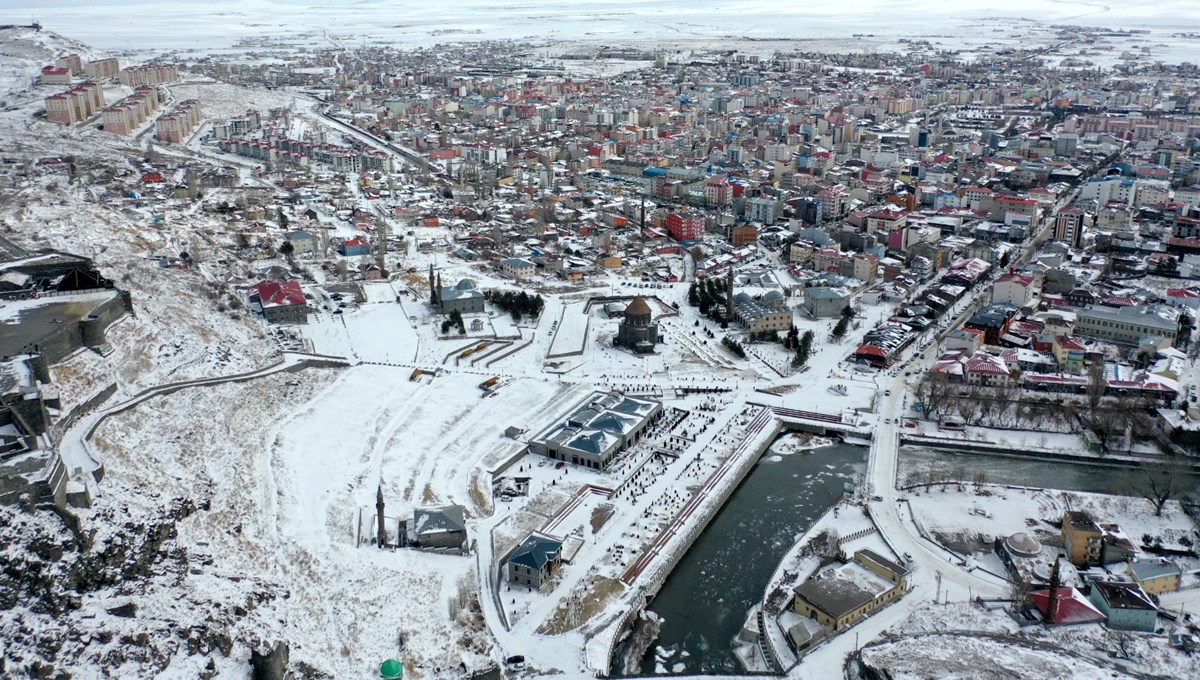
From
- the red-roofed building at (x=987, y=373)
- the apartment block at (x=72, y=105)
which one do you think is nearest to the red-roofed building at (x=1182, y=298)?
the red-roofed building at (x=987, y=373)

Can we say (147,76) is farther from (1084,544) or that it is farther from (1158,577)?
(1158,577)

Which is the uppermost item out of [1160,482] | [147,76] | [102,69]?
[102,69]

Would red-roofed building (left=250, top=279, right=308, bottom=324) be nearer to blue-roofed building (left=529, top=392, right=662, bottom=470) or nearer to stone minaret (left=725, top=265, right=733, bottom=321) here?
blue-roofed building (left=529, top=392, right=662, bottom=470)

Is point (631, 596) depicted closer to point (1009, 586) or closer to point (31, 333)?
point (1009, 586)

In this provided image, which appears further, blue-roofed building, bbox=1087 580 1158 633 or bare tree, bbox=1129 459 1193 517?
bare tree, bbox=1129 459 1193 517

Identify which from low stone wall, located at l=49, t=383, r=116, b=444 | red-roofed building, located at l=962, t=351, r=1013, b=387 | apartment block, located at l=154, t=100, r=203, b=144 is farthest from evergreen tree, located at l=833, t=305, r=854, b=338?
apartment block, located at l=154, t=100, r=203, b=144

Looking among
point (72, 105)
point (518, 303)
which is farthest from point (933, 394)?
point (72, 105)

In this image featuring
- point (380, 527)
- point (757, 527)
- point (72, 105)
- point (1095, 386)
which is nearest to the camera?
point (380, 527)

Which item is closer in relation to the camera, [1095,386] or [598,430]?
[598,430]
